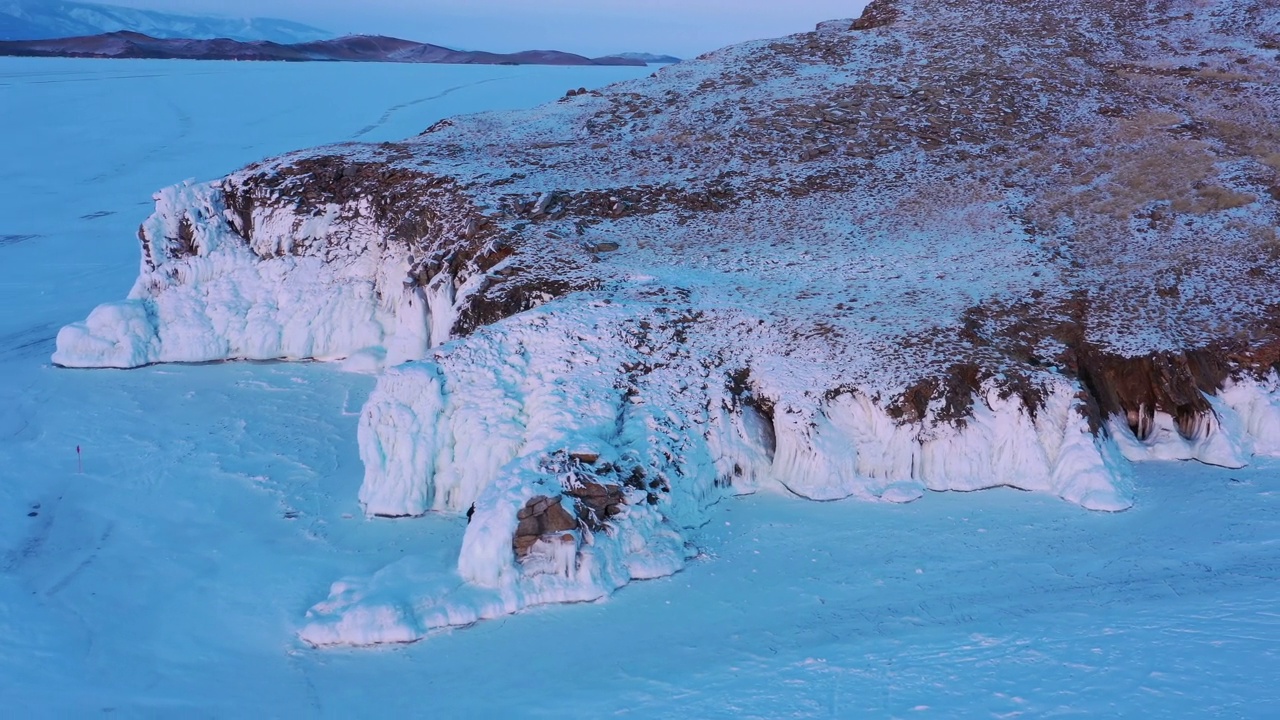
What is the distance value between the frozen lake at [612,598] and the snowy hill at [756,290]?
0.57 meters

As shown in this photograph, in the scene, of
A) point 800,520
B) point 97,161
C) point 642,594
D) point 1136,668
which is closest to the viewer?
point 1136,668

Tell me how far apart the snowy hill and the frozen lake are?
0.57 meters

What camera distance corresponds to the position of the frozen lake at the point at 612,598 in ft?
24.9

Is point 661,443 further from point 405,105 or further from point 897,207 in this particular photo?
point 405,105

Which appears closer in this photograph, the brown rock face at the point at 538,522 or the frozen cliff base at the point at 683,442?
the brown rock face at the point at 538,522

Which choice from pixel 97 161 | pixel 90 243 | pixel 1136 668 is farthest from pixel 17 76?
pixel 1136 668

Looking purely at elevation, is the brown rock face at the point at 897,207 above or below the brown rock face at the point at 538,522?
above

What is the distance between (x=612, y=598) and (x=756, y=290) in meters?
6.36

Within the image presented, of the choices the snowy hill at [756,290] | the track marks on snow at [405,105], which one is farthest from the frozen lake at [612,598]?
the track marks on snow at [405,105]

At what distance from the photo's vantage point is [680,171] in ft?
63.4

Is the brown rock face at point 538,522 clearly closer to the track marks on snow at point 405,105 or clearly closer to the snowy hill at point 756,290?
the snowy hill at point 756,290

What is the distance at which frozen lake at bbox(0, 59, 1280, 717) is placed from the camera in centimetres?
760

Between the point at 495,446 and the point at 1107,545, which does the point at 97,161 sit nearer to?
the point at 495,446

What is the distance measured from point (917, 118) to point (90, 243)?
2205cm
